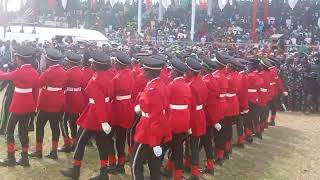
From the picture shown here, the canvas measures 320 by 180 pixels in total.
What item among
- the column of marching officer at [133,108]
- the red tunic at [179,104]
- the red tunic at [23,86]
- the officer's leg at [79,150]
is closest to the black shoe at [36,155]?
the column of marching officer at [133,108]

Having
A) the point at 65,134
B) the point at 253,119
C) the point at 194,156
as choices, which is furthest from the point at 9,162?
the point at 253,119

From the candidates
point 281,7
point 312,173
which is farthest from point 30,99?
point 281,7

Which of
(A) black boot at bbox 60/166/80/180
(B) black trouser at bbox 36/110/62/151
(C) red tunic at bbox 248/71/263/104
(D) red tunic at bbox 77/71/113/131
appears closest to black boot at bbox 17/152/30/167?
(B) black trouser at bbox 36/110/62/151

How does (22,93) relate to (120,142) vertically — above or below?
above

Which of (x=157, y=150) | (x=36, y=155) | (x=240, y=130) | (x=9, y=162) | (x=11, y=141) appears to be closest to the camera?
(x=157, y=150)

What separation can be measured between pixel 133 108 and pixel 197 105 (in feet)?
3.48

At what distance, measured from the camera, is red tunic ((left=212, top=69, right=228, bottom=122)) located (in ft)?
28.6

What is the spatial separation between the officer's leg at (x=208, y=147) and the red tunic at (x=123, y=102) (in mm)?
1404

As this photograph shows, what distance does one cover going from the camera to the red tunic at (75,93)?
352 inches

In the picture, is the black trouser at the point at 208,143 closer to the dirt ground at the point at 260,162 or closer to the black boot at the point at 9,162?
the dirt ground at the point at 260,162

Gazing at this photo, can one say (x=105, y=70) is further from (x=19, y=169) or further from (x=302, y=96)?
(x=302, y=96)

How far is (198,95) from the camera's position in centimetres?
A: 771

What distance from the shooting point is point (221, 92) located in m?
8.80

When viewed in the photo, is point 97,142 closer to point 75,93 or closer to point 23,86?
point 23,86
